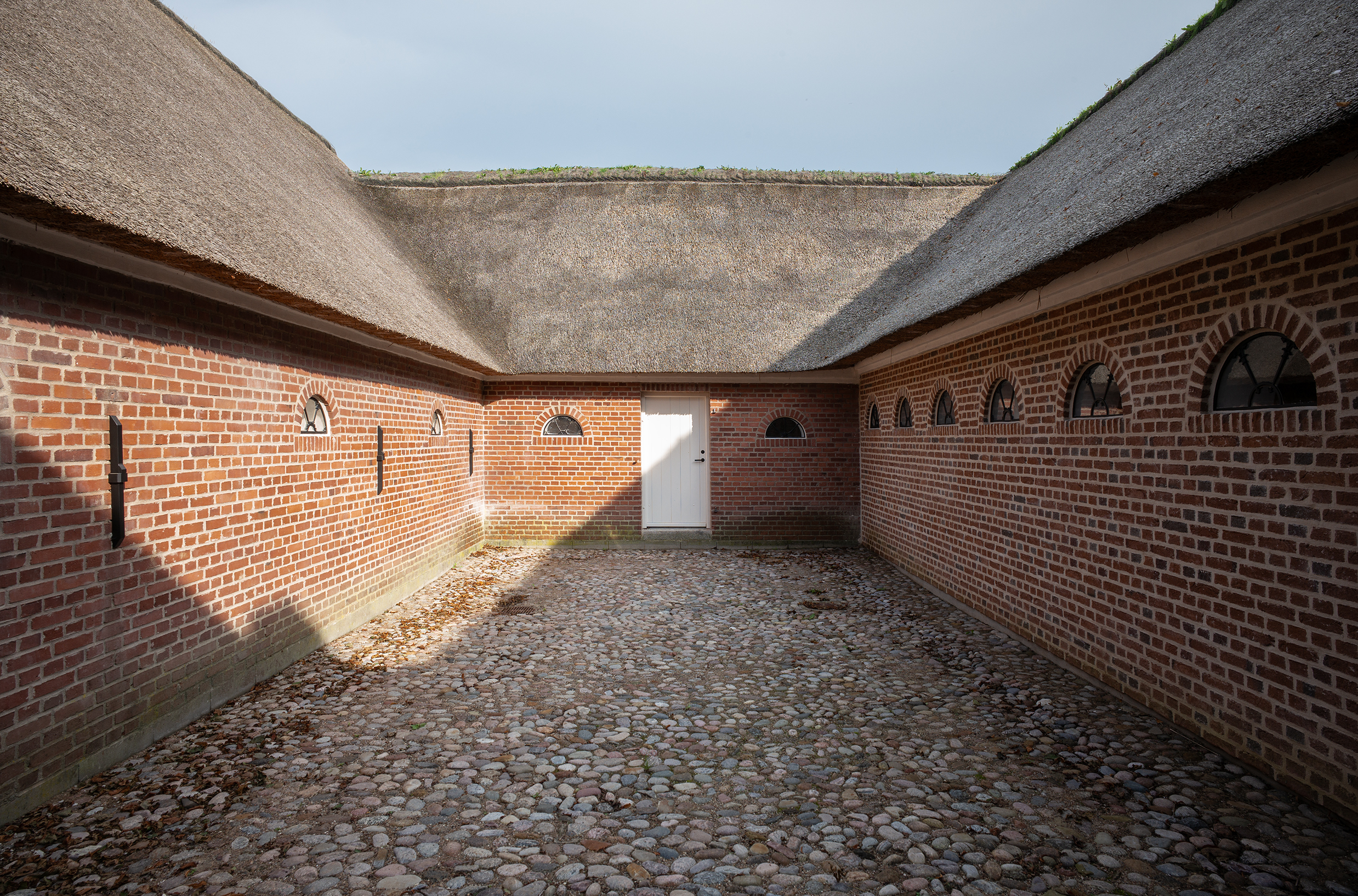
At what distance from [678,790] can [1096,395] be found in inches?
157

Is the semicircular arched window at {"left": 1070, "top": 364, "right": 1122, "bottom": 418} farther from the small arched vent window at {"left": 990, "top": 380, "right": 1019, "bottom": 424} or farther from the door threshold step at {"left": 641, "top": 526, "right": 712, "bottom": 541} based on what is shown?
the door threshold step at {"left": 641, "top": 526, "right": 712, "bottom": 541}

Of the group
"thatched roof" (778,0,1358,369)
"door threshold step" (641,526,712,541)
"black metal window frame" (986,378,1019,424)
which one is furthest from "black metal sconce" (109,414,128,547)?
"door threshold step" (641,526,712,541)

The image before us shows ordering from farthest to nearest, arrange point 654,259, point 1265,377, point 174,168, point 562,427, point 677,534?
point 654,259 < point 677,534 < point 562,427 < point 174,168 < point 1265,377

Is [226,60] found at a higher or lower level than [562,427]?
higher

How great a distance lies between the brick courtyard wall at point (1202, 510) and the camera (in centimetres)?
294

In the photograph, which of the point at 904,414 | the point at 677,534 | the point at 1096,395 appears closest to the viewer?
the point at 1096,395

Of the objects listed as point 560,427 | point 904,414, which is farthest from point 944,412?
point 560,427

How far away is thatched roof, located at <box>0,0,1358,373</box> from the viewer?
331 cm

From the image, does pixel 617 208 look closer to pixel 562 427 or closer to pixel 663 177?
pixel 663 177

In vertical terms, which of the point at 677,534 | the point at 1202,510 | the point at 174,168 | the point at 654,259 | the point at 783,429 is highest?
the point at 654,259

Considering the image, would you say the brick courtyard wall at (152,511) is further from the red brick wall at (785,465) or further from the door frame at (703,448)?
the red brick wall at (785,465)

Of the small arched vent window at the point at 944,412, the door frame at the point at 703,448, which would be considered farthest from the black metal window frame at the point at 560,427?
the small arched vent window at the point at 944,412

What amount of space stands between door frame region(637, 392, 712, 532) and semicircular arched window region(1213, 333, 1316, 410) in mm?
7472

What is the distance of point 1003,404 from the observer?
20.2 feet
